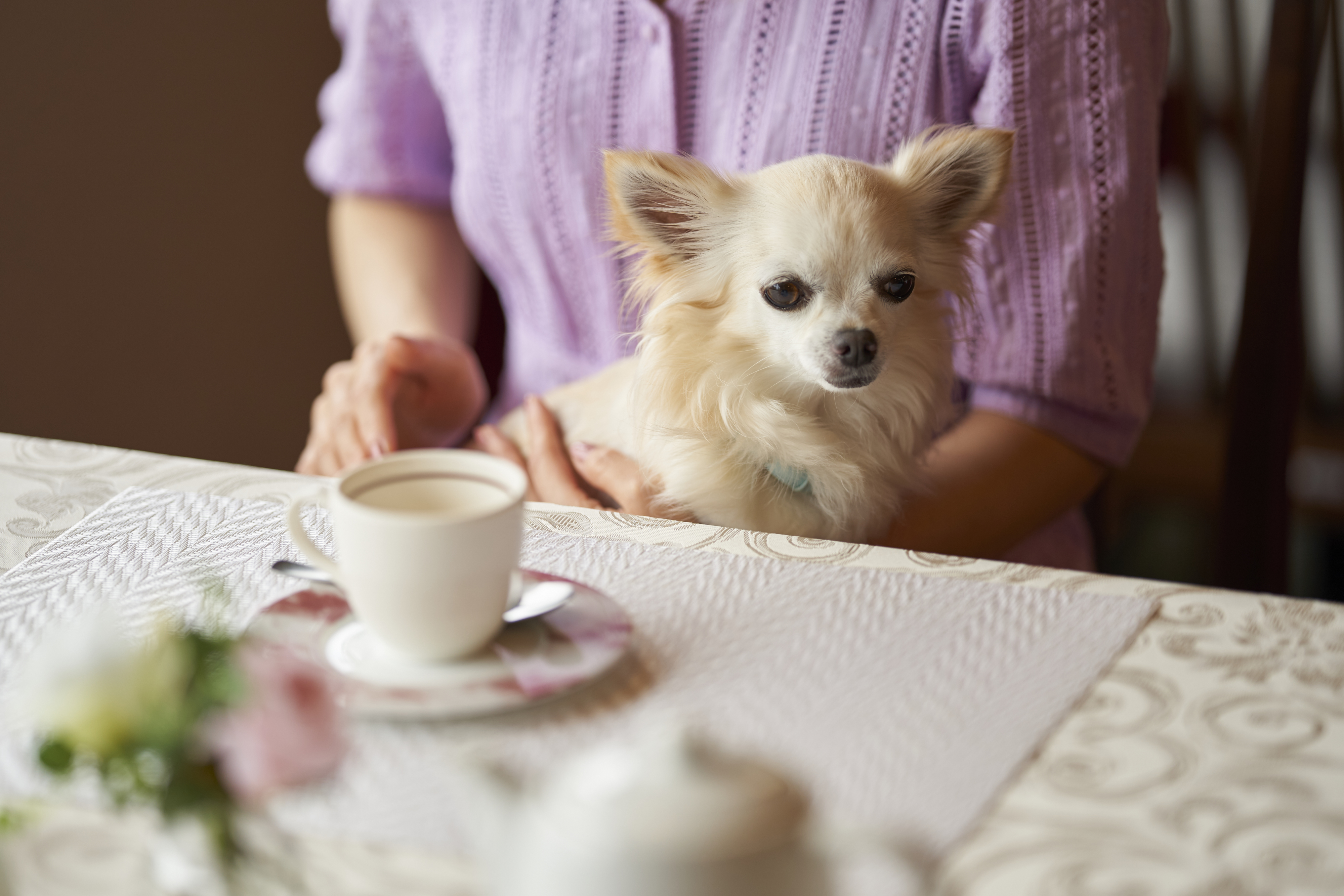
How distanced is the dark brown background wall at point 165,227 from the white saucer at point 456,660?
52.8 inches

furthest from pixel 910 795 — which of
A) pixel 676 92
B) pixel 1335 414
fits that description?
pixel 1335 414

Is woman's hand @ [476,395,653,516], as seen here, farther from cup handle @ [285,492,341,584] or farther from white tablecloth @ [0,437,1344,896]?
cup handle @ [285,492,341,584]

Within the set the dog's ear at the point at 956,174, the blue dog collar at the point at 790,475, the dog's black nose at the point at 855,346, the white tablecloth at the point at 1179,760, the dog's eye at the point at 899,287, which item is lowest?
the blue dog collar at the point at 790,475

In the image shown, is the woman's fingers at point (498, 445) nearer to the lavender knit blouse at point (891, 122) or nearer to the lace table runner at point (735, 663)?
the lavender knit blouse at point (891, 122)

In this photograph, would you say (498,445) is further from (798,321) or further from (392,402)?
(798,321)

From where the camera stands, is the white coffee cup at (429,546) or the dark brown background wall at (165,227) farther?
the dark brown background wall at (165,227)

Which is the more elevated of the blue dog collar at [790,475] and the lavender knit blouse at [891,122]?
the lavender knit blouse at [891,122]

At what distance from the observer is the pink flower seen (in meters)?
0.35

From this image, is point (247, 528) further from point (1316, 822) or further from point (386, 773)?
point (1316, 822)

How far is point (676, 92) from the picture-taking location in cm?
116

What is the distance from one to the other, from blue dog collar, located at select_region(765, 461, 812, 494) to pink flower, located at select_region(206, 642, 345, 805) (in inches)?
24.4

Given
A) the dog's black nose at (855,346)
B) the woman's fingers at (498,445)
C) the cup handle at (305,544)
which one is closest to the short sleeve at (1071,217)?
the dog's black nose at (855,346)

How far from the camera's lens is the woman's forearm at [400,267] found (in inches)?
57.7

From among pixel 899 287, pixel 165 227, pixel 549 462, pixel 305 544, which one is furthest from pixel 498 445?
pixel 165 227
